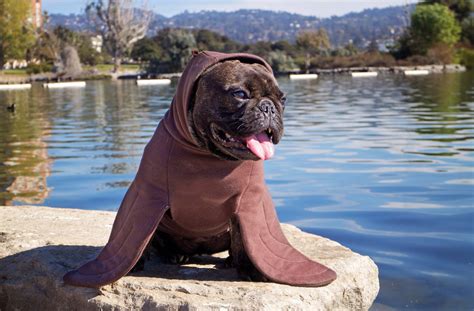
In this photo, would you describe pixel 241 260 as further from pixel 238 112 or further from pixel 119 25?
pixel 119 25

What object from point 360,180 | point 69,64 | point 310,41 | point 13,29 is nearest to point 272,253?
point 360,180

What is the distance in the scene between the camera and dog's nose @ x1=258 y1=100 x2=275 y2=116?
308 cm

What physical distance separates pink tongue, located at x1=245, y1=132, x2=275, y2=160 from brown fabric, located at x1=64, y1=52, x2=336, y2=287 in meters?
0.22

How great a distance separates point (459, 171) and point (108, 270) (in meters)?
6.03

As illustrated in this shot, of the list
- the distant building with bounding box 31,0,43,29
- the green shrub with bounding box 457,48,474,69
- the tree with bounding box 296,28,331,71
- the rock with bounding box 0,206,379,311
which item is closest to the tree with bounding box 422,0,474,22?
the green shrub with bounding box 457,48,474,69

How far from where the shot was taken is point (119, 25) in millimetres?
73312

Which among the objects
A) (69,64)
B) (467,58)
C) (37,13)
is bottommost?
(69,64)

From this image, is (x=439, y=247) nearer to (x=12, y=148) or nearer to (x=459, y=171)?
(x=459, y=171)

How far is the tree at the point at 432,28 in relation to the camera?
65.6 meters

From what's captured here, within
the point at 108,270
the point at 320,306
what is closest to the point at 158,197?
the point at 108,270

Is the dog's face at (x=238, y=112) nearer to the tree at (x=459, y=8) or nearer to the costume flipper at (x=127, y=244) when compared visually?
the costume flipper at (x=127, y=244)

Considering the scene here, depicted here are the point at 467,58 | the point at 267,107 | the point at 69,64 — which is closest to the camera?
the point at 267,107

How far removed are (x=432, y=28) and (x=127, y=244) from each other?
66.3m

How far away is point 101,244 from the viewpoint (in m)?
4.38
